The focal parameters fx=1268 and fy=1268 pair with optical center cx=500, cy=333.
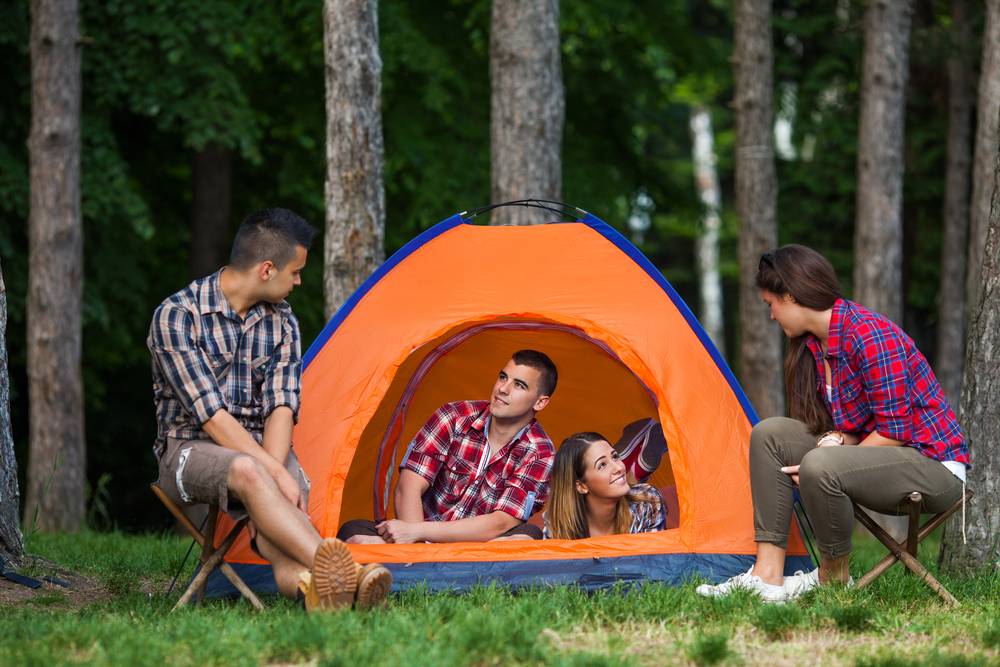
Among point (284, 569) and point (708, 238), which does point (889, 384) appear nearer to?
point (284, 569)

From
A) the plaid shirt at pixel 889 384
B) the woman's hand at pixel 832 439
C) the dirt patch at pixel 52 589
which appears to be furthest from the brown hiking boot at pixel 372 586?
the plaid shirt at pixel 889 384

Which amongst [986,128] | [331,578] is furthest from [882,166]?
[331,578]

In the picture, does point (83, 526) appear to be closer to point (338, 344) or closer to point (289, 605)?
point (338, 344)

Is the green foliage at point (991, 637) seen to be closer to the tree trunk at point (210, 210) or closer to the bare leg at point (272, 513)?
the bare leg at point (272, 513)

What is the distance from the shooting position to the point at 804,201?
1284 centimetres

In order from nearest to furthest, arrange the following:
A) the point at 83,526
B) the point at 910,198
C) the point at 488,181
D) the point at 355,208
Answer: the point at 355,208 → the point at 83,526 → the point at 488,181 → the point at 910,198

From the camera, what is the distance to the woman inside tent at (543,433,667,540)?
537 cm

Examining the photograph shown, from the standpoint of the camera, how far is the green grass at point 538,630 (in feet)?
12.1

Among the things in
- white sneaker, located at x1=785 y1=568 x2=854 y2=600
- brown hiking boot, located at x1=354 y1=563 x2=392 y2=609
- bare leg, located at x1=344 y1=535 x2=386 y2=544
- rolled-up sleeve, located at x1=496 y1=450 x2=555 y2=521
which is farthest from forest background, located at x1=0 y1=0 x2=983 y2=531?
white sneaker, located at x1=785 y1=568 x2=854 y2=600

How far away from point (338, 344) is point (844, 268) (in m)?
8.48

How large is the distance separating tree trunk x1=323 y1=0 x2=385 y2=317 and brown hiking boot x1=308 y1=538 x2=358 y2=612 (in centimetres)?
282

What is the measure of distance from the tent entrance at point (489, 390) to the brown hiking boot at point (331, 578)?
6.23ft

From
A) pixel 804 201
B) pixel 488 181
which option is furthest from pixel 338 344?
pixel 804 201

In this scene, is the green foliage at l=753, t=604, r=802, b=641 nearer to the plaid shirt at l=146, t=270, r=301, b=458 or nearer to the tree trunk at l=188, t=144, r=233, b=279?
the plaid shirt at l=146, t=270, r=301, b=458
